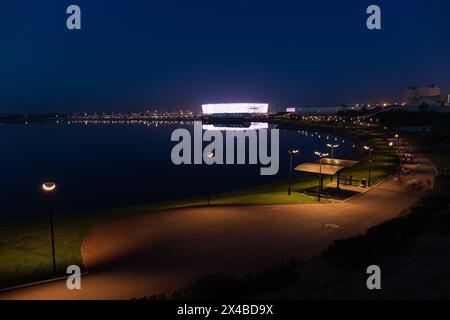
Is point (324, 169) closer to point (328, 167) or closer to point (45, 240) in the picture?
point (328, 167)

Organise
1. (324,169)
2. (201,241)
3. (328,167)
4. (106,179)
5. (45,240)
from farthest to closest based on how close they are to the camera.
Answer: (106,179), (328,167), (324,169), (45,240), (201,241)

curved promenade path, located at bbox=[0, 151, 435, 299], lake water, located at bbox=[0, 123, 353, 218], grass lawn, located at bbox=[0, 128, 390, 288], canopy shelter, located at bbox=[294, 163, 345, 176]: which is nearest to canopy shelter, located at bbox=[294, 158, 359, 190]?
canopy shelter, located at bbox=[294, 163, 345, 176]

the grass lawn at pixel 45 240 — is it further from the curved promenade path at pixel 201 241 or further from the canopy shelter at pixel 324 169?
the canopy shelter at pixel 324 169

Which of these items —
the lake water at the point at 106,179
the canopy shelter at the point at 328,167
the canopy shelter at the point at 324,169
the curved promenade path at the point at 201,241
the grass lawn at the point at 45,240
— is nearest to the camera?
the curved promenade path at the point at 201,241

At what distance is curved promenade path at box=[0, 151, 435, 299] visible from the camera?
1288 cm

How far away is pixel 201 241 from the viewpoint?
17.0m

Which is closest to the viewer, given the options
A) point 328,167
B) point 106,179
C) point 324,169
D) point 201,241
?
point 201,241

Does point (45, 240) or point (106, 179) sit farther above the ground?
point (45, 240)

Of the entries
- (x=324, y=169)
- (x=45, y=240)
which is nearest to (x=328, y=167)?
(x=324, y=169)

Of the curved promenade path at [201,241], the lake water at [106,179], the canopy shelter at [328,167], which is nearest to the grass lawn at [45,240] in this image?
the curved promenade path at [201,241]

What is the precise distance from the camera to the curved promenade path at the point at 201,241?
507 inches

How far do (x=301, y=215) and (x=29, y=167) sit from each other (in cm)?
5465
